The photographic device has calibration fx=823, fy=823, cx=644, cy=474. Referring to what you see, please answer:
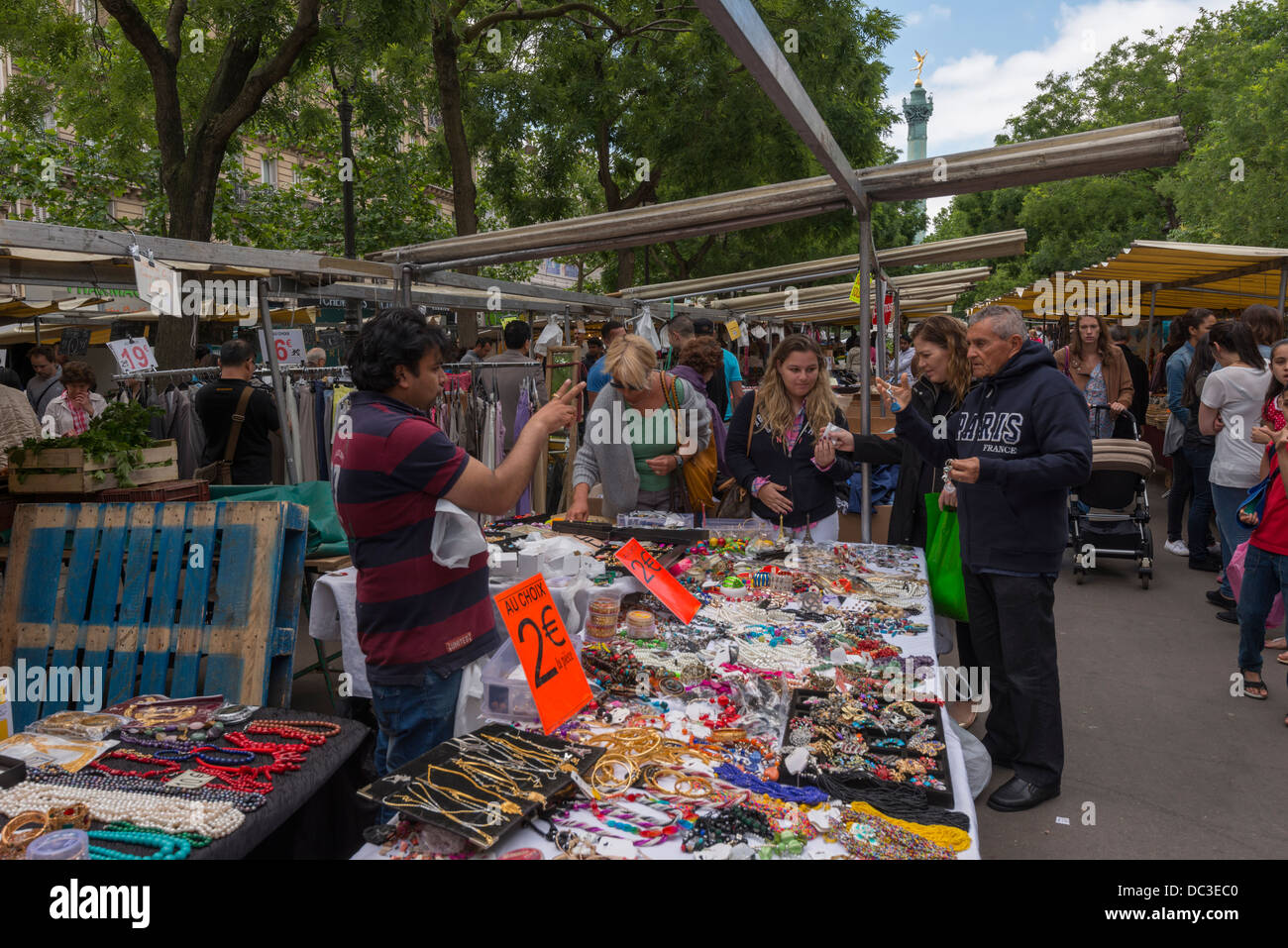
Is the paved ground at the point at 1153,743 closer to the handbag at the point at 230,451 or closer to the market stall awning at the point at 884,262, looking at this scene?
the handbag at the point at 230,451

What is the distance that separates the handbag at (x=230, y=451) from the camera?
5797 millimetres

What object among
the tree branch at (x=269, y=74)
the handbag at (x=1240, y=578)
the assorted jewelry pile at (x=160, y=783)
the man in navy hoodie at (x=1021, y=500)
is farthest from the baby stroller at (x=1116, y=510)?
the tree branch at (x=269, y=74)

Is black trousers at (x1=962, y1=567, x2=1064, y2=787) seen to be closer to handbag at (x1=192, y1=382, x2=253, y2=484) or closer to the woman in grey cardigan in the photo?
the woman in grey cardigan

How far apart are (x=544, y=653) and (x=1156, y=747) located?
3.43 meters

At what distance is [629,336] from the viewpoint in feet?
14.4

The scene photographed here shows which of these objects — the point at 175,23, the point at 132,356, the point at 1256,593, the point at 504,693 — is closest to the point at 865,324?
the point at 1256,593

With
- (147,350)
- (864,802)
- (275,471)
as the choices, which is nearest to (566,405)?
(864,802)

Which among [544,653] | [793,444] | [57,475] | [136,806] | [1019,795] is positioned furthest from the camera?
[793,444]

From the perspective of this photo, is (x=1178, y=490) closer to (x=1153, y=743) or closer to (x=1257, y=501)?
(x=1257, y=501)

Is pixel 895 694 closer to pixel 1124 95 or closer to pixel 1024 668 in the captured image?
pixel 1024 668

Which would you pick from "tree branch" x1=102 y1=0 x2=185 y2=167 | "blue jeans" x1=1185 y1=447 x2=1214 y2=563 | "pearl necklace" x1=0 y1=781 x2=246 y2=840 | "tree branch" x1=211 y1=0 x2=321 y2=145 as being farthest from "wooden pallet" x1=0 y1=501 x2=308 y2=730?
"blue jeans" x1=1185 y1=447 x2=1214 y2=563

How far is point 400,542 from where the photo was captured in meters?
2.27

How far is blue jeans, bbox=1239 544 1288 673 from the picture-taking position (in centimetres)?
444
